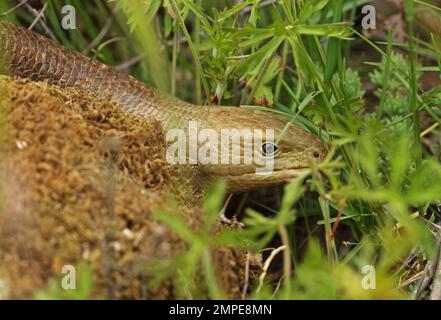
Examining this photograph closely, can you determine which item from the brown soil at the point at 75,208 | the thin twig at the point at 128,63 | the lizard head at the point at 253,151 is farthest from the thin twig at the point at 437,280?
the thin twig at the point at 128,63

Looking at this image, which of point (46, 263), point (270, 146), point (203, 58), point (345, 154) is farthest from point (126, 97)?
point (46, 263)

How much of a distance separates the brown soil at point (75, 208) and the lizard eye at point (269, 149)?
54 cm

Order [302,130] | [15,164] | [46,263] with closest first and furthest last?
[46,263] → [15,164] → [302,130]

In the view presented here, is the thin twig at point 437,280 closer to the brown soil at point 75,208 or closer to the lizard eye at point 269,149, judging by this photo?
the brown soil at point 75,208

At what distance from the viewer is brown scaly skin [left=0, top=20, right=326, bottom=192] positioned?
8.49 feet

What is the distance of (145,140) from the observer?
2.29 m

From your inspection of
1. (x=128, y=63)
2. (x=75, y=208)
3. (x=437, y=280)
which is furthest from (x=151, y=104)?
(x=437, y=280)

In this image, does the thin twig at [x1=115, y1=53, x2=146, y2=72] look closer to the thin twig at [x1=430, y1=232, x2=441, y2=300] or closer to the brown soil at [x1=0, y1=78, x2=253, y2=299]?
the brown soil at [x1=0, y1=78, x2=253, y2=299]

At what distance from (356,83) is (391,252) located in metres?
1.45

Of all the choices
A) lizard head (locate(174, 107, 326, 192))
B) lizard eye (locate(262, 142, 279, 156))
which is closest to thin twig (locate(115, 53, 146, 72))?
lizard head (locate(174, 107, 326, 192))

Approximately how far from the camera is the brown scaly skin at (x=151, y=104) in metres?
2.59

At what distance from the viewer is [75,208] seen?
181cm

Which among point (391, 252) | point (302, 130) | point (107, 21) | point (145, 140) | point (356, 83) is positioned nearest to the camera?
point (391, 252)
